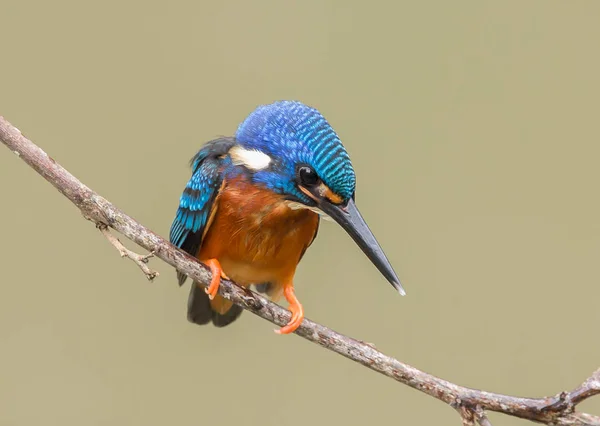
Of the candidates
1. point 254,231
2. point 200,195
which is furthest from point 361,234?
point 200,195

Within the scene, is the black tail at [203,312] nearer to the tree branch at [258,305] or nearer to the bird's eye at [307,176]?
the tree branch at [258,305]

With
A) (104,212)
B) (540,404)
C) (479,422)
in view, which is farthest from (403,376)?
(104,212)

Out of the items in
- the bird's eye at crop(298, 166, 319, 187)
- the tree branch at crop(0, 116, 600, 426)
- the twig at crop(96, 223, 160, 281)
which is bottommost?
the twig at crop(96, 223, 160, 281)

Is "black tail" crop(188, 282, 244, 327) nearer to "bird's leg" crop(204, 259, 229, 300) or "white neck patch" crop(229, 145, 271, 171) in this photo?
"bird's leg" crop(204, 259, 229, 300)

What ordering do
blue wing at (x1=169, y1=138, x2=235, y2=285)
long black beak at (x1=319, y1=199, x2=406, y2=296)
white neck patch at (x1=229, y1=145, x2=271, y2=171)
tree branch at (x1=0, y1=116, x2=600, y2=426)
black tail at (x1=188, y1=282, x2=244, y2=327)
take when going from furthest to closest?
1. black tail at (x1=188, y1=282, x2=244, y2=327)
2. blue wing at (x1=169, y1=138, x2=235, y2=285)
3. white neck patch at (x1=229, y1=145, x2=271, y2=171)
4. long black beak at (x1=319, y1=199, x2=406, y2=296)
5. tree branch at (x1=0, y1=116, x2=600, y2=426)

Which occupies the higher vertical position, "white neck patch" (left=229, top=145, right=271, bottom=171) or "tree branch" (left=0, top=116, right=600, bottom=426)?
"white neck patch" (left=229, top=145, right=271, bottom=171)

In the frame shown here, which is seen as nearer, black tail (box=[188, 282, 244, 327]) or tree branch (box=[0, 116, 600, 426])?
tree branch (box=[0, 116, 600, 426])

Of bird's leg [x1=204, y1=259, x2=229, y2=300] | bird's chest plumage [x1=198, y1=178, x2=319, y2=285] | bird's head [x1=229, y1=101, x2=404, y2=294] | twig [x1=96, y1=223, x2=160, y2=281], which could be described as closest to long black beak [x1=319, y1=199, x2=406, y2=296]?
bird's head [x1=229, y1=101, x2=404, y2=294]

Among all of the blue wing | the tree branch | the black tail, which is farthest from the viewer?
the black tail

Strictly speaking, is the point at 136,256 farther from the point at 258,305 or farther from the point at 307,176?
the point at 307,176
